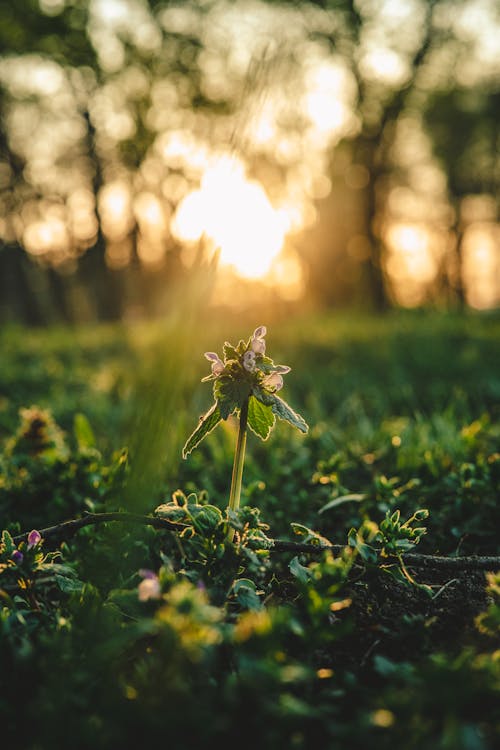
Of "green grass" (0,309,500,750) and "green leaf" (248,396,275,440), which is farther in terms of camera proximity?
"green leaf" (248,396,275,440)

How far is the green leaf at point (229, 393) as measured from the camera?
116 cm

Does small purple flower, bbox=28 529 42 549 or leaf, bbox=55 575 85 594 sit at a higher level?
small purple flower, bbox=28 529 42 549

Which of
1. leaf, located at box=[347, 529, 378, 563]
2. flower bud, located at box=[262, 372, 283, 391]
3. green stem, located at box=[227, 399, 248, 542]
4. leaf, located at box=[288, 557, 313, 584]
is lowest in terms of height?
leaf, located at box=[288, 557, 313, 584]

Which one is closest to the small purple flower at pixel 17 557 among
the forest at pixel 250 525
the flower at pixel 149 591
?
the forest at pixel 250 525

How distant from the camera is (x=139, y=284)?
28.6 metres

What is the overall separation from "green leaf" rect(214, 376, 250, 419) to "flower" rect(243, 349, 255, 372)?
4 cm

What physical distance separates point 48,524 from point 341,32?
1479cm

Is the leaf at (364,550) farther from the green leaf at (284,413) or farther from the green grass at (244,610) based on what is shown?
the green leaf at (284,413)

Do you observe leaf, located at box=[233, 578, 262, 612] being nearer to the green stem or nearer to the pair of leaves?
the green stem

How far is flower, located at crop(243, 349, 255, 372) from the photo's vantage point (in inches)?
45.9

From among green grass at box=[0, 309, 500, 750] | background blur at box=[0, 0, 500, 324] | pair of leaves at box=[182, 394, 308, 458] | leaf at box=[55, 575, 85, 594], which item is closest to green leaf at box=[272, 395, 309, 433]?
pair of leaves at box=[182, 394, 308, 458]

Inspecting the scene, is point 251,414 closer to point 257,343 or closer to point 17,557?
point 257,343

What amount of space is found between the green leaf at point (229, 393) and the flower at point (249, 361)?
1.5 inches

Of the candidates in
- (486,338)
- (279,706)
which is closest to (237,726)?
(279,706)
